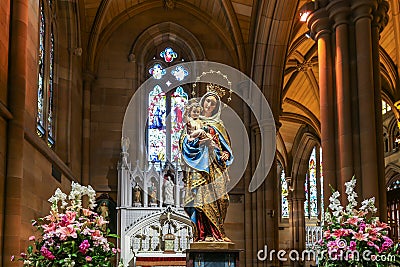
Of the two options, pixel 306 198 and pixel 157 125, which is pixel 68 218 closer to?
pixel 157 125

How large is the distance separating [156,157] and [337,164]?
8.56m

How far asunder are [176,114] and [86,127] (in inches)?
101

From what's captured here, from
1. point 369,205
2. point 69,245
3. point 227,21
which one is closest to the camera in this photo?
point 69,245

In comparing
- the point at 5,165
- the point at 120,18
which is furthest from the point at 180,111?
the point at 5,165

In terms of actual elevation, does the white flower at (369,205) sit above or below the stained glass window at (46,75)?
below

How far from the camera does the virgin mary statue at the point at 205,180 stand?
959 centimetres

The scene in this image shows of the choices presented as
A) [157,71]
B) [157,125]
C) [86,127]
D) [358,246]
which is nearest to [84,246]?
[358,246]

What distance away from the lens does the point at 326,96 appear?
10930 mm

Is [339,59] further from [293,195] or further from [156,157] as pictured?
[293,195]

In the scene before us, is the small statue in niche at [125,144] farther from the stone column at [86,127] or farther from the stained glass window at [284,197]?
the stained glass window at [284,197]

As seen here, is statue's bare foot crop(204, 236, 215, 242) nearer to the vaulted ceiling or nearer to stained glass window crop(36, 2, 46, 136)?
stained glass window crop(36, 2, 46, 136)

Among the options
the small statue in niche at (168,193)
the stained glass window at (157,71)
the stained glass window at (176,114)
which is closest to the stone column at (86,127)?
the stained glass window at (157,71)

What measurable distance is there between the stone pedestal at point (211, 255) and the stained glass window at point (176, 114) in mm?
9104

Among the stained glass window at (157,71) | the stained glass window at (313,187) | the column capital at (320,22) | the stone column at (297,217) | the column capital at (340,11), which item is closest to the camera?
the column capital at (340,11)
